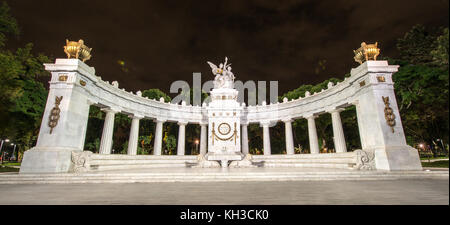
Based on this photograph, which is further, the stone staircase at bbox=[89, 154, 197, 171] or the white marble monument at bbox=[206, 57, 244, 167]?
the white marble monument at bbox=[206, 57, 244, 167]

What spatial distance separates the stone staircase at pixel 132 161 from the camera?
69.6 ft

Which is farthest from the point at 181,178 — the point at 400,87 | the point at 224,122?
the point at 400,87

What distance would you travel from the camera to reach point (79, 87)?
2014 centimetres

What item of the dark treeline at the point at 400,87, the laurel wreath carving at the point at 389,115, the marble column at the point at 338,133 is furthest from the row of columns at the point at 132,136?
the laurel wreath carving at the point at 389,115

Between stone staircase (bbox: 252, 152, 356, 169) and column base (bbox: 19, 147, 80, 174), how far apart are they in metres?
21.5

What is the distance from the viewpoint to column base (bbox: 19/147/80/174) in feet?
53.9

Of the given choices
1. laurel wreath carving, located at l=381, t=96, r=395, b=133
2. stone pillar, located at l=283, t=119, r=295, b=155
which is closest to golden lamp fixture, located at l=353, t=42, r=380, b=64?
laurel wreath carving, located at l=381, t=96, r=395, b=133

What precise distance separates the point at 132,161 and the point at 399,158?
29.4 m

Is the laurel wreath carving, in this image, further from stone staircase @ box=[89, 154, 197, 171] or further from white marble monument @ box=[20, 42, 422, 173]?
stone staircase @ box=[89, 154, 197, 171]

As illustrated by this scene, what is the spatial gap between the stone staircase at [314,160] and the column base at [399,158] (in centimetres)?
237
